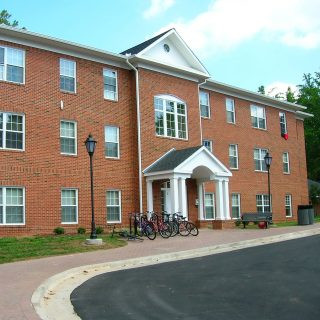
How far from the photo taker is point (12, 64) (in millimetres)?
22141

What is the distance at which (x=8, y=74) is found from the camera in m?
22.0

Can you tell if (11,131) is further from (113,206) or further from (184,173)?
(184,173)

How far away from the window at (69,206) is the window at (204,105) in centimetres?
1114

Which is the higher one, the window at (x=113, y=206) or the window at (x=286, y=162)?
the window at (x=286, y=162)

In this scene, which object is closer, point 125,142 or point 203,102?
point 125,142

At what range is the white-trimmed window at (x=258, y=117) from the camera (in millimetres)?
35406

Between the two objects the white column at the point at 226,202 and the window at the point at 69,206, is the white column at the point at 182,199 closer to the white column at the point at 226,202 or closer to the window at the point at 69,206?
the white column at the point at 226,202

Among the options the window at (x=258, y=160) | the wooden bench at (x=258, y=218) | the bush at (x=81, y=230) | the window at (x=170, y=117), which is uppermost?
the window at (x=170, y=117)

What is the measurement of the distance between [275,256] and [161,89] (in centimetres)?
1443

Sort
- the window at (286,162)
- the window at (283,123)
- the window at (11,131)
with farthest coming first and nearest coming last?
the window at (283,123) < the window at (286,162) < the window at (11,131)

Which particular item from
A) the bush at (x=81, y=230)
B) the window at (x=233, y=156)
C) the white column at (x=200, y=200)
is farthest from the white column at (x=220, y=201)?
the bush at (x=81, y=230)

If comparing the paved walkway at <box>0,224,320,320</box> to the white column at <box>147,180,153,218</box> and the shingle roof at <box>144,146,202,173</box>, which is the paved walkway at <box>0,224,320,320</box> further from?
the shingle roof at <box>144,146,202,173</box>

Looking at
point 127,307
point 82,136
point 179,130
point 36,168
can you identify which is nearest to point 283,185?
point 179,130

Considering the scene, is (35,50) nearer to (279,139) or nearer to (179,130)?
(179,130)
